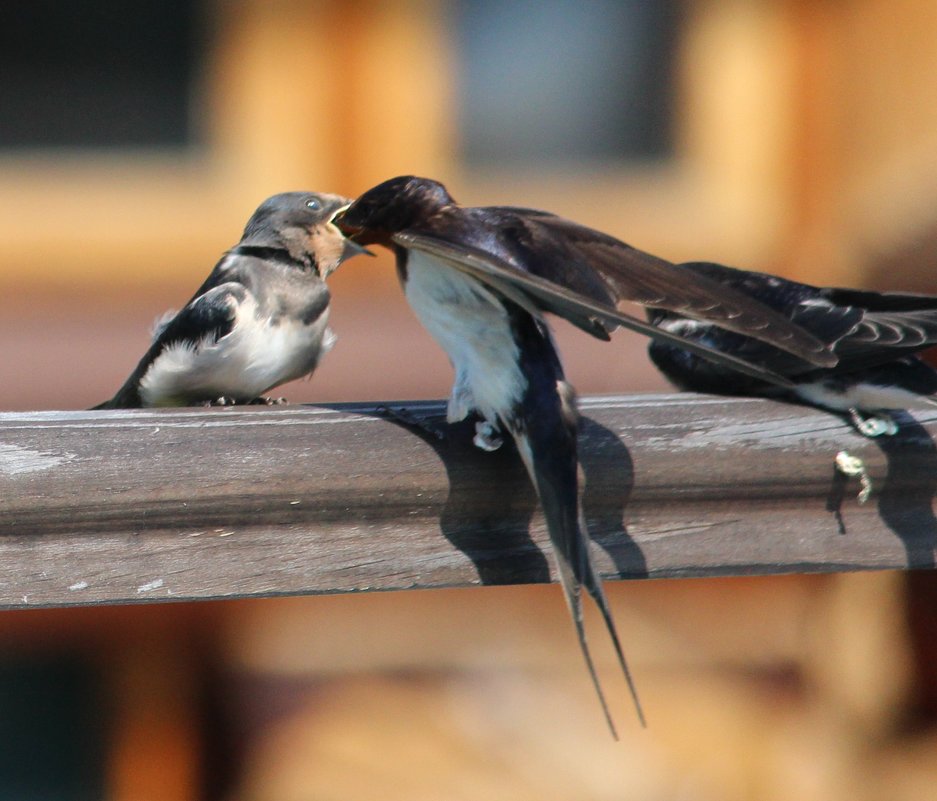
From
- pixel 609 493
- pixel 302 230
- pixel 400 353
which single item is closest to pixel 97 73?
pixel 400 353

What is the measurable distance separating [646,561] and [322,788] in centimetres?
208

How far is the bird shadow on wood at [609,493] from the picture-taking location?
1.55 metres

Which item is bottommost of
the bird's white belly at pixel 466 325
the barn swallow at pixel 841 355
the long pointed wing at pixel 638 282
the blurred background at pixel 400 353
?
the blurred background at pixel 400 353

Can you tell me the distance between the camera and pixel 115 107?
3938mm

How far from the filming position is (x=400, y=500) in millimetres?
1495

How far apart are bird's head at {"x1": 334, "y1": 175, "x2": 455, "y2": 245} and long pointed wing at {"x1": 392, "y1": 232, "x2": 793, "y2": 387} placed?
11 cm

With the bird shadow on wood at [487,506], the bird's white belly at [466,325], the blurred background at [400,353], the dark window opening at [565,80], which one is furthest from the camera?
the dark window opening at [565,80]

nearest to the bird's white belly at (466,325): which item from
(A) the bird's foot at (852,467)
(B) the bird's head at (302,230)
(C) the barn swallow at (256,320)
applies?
(A) the bird's foot at (852,467)

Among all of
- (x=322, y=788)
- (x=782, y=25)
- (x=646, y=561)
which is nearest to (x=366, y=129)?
(x=782, y=25)

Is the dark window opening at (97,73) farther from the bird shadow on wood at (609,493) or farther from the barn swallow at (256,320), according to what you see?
the bird shadow on wood at (609,493)

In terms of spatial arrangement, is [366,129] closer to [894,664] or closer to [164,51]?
[164,51]

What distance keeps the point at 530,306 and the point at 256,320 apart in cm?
85

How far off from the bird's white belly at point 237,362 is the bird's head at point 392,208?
0.53 metres

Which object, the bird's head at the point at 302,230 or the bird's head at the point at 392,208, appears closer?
the bird's head at the point at 392,208
